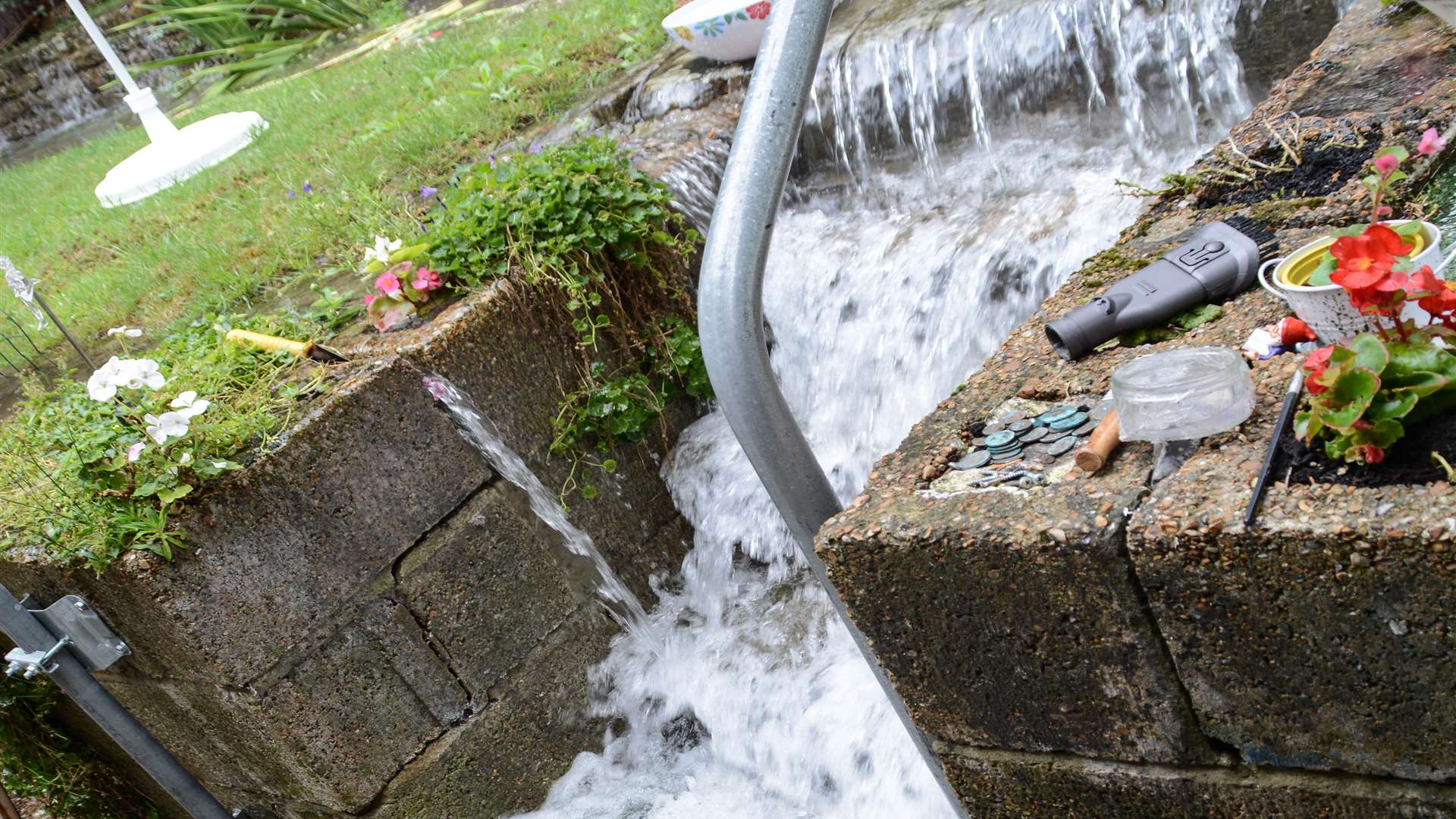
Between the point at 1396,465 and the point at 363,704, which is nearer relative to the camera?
the point at 1396,465

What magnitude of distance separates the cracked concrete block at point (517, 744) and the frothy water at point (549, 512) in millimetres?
85

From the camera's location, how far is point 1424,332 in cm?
125

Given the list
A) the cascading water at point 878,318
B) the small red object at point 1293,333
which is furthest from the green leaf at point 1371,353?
the cascading water at point 878,318

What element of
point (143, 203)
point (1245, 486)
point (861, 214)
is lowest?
point (861, 214)

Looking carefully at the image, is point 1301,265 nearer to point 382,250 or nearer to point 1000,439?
point 1000,439

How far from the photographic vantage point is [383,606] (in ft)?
9.28

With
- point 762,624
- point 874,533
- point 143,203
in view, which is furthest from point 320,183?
point 874,533

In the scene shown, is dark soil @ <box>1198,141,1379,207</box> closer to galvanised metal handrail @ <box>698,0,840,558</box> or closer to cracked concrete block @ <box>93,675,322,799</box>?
galvanised metal handrail @ <box>698,0,840,558</box>

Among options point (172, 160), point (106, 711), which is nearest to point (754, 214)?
point (106, 711)

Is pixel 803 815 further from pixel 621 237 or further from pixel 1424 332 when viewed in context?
pixel 1424 332

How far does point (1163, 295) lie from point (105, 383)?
7.16 ft

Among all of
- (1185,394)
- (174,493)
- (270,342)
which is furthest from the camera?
(270,342)

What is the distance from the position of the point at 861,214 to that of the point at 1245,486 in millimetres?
2730

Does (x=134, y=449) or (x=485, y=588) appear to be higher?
(x=134, y=449)
